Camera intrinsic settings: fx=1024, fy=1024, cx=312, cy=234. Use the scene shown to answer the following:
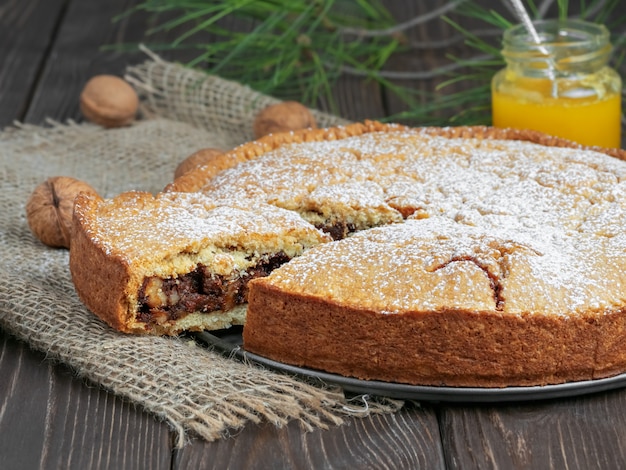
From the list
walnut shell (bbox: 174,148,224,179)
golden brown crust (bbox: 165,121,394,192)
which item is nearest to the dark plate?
golden brown crust (bbox: 165,121,394,192)

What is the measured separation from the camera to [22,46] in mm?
5578

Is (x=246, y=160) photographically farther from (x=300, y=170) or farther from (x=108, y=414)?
(x=108, y=414)

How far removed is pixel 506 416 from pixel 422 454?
9.6 inches

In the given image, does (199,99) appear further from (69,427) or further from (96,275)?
(69,427)

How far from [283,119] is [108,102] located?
0.89 metres

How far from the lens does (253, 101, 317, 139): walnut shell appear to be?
13.9ft

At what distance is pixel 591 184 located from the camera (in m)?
3.11

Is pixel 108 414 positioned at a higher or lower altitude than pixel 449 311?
lower

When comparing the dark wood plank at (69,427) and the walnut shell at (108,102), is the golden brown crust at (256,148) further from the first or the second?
the walnut shell at (108,102)

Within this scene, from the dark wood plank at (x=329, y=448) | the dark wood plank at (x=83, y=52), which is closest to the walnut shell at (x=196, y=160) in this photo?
the dark wood plank at (x=83, y=52)

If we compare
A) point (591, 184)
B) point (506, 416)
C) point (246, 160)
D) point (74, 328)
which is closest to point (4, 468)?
point (74, 328)

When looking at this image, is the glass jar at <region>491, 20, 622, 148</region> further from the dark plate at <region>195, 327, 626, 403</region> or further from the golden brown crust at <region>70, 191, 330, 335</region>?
the dark plate at <region>195, 327, 626, 403</region>

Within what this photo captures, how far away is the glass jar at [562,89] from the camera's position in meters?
3.81

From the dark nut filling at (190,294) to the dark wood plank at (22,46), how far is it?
2.28 metres
